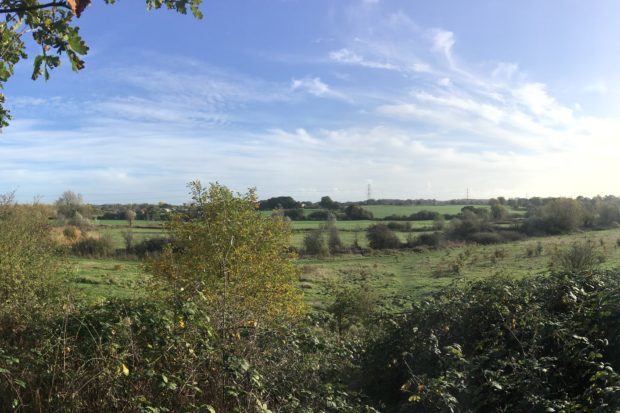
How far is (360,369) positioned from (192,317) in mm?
4725

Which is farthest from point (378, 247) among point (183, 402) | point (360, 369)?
point (183, 402)

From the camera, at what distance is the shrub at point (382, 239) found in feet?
257

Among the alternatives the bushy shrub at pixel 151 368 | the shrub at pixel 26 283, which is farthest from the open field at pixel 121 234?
the bushy shrub at pixel 151 368

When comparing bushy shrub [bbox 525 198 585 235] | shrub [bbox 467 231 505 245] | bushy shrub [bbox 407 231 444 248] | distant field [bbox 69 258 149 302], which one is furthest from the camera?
bushy shrub [bbox 525 198 585 235]

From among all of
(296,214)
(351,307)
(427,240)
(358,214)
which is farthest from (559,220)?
(351,307)

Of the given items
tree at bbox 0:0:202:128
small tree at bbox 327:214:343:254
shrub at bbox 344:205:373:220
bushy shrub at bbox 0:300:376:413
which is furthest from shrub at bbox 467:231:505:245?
tree at bbox 0:0:202:128

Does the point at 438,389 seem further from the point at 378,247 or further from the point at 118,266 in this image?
the point at 378,247

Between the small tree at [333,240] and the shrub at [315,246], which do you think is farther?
the small tree at [333,240]

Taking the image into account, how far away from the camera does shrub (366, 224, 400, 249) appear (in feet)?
257

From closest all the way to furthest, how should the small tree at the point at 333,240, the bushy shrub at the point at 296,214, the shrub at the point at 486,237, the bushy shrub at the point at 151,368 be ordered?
1. the bushy shrub at the point at 151,368
2. the small tree at the point at 333,240
3. the shrub at the point at 486,237
4. the bushy shrub at the point at 296,214

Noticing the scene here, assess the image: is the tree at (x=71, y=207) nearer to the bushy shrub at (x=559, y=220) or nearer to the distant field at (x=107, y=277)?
the distant field at (x=107, y=277)

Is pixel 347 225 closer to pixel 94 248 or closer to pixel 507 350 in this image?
pixel 94 248

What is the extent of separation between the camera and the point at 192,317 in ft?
17.4

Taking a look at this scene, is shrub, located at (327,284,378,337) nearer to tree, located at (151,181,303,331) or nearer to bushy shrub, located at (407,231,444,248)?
tree, located at (151,181,303,331)
